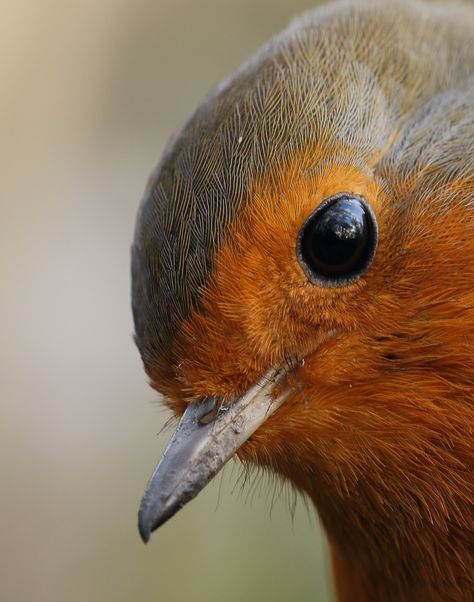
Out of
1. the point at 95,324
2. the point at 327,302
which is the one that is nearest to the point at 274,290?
the point at 327,302

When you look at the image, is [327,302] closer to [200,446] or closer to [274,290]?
[274,290]

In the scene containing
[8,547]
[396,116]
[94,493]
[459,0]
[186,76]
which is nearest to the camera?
[396,116]

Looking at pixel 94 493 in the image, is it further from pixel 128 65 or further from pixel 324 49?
pixel 324 49

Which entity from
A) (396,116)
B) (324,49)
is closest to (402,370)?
(396,116)

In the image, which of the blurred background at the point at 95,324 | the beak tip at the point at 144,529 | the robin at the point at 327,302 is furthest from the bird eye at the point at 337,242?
the blurred background at the point at 95,324

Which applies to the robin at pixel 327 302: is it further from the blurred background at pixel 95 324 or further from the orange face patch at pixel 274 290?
the blurred background at pixel 95 324

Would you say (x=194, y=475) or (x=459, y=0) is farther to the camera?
(x=459, y=0)
